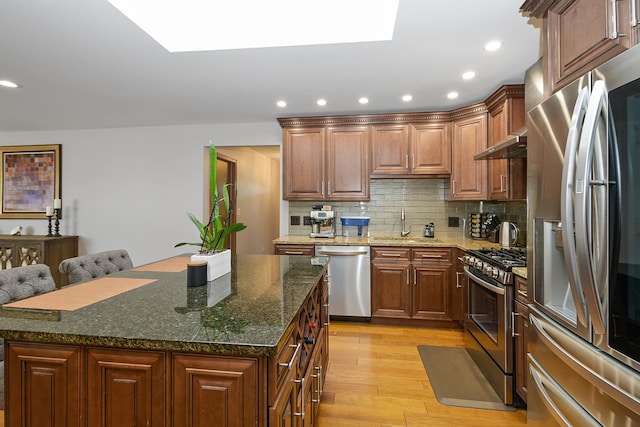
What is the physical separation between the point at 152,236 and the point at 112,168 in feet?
3.70

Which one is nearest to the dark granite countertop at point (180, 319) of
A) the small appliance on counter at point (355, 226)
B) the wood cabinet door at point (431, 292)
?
the wood cabinet door at point (431, 292)

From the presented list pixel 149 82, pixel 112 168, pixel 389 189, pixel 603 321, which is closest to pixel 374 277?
pixel 389 189

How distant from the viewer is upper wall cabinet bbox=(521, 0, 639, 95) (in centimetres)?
107

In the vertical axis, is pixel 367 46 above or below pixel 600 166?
above

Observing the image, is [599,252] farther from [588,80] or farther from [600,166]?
[588,80]

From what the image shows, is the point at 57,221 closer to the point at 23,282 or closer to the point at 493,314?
the point at 23,282

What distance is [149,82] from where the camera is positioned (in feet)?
9.28

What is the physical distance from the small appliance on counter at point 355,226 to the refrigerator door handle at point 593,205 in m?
2.87

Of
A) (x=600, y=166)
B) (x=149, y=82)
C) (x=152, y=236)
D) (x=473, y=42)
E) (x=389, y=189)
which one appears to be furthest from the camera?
(x=152, y=236)

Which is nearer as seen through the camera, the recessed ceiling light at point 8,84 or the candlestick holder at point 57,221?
the recessed ceiling light at point 8,84

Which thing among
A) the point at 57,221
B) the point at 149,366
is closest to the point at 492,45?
the point at 149,366

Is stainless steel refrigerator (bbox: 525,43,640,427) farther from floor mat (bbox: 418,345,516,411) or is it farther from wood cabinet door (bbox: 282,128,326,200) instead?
wood cabinet door (bbox: 282,128,326,200)

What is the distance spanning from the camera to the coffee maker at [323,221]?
3.77 m

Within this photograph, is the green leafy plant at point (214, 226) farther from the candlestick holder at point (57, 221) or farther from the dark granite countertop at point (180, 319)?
the candlestick holder at point (57, 221)
